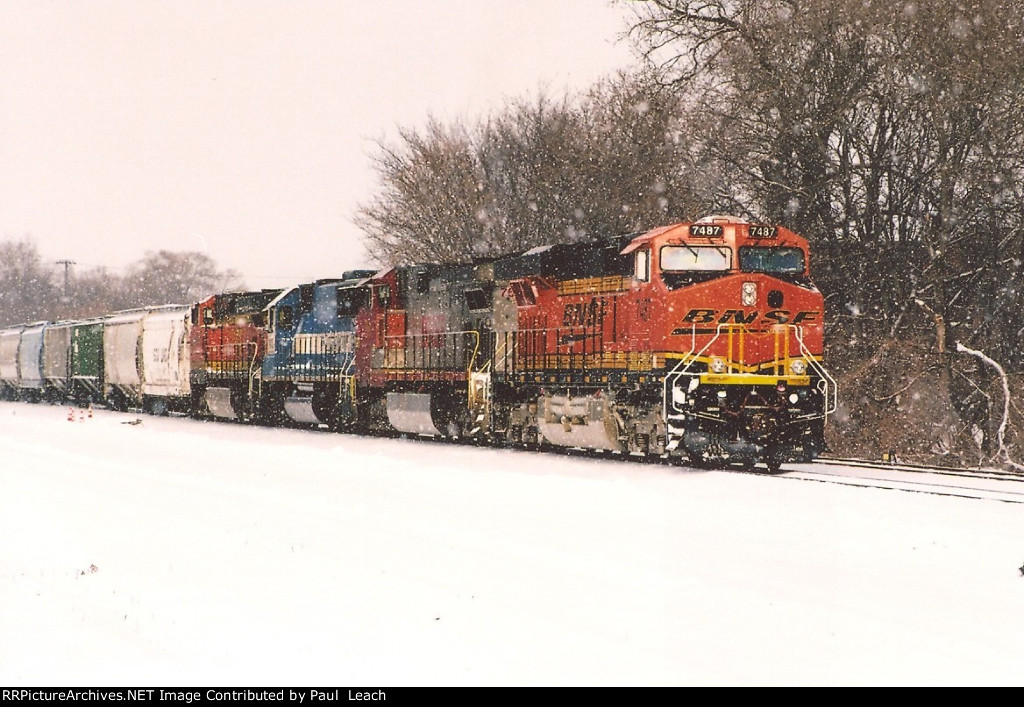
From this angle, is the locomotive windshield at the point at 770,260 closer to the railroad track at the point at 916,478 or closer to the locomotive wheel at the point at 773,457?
the locomotive wheel at the point at 773,457

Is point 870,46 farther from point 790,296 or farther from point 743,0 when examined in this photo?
point 790,296

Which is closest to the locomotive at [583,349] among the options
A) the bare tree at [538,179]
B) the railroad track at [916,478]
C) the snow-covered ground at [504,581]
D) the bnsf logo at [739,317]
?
the bnsf logo at [739,317]

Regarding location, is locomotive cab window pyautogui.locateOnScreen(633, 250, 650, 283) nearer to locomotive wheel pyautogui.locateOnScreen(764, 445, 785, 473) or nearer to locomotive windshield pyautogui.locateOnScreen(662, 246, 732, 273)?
locomotive windshield pyautogui.locateOnScreen(662, 246, 732, 273)

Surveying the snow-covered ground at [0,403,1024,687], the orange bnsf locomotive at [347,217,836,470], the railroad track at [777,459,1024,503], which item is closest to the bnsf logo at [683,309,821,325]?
the orange bnsf locomotive at [347,217,836,470]

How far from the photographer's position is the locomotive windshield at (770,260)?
16.8m

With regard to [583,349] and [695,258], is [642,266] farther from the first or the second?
[583,349]

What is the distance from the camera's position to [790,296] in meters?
16.9

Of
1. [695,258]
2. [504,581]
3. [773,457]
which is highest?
[695,258]

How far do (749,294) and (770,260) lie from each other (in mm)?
790

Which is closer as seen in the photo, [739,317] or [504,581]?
[504,581]

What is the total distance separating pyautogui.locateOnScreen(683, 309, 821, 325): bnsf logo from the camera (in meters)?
16.3

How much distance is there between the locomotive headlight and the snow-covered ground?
276 centimetres

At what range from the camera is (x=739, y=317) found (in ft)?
54.1

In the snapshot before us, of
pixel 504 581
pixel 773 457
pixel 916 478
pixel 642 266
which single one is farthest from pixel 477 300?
pixel 504 581
